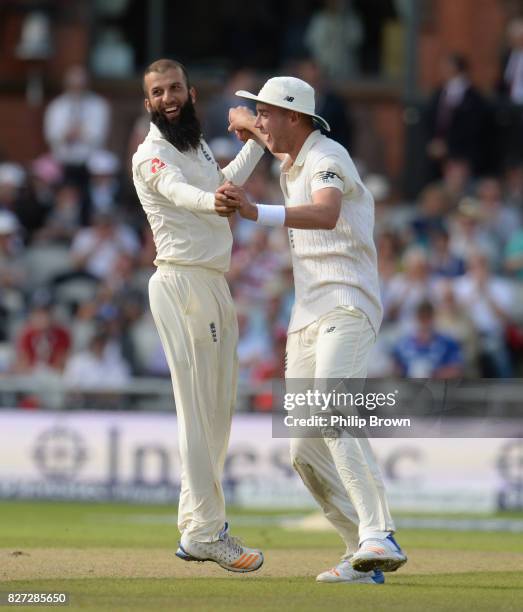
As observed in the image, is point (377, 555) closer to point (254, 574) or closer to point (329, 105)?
point (254, 574)

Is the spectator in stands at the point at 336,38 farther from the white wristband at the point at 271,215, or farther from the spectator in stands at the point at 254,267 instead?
the white wristband at the point at 271,215

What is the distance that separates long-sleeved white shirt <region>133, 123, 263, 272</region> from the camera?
895 centimetres

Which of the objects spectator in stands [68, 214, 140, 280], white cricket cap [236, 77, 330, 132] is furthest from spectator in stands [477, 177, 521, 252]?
white cricket cap [236, 77, 330, 132]

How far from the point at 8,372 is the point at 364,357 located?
8.47 m

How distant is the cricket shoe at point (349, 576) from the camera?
8.66 meters

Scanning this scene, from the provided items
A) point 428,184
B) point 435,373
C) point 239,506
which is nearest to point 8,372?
point 239,506

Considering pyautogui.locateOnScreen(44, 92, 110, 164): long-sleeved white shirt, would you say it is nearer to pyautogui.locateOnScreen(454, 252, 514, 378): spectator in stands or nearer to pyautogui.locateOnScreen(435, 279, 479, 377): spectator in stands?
pyautogui.locateOnScreen(454, 252, 514, 378): spectator in stands

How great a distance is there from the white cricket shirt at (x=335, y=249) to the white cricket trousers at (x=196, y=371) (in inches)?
19.5

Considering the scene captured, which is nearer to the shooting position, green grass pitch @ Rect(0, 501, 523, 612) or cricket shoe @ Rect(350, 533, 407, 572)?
green grass pitch @ Rect(0, 501, 523, 612)

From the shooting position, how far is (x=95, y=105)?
20.0m

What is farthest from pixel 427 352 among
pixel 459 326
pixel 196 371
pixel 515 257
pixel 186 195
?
pixel 186 195

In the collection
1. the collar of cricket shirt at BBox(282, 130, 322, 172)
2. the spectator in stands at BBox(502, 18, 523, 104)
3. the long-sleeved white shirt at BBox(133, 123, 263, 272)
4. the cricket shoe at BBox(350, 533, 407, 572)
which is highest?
the spectator in stands at BBox(502, 18, 523, 104)

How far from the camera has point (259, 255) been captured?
57.2 feet

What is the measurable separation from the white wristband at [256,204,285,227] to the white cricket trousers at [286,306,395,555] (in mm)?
655
